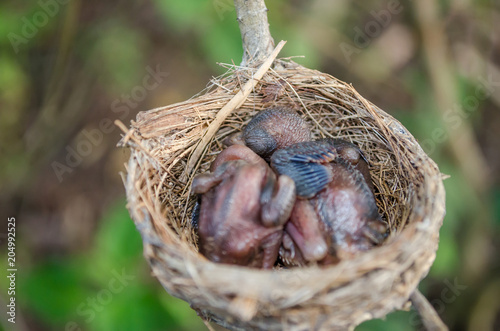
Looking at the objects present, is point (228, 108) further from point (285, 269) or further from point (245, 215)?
point (285, 269)

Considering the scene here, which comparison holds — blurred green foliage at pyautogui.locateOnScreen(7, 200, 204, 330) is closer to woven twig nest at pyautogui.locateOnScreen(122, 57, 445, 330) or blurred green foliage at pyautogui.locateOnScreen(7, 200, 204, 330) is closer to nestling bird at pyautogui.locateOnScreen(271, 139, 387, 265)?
woven twig nest at pyautogui.locateOnScreen(122, 57, 445, 330)

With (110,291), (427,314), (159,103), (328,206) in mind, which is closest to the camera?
(427,314)

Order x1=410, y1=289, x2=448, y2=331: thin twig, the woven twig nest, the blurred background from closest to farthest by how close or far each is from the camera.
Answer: the woven twig nest
x1=410, y1=289, x2=448, y2=331: thin twig
the blurred background

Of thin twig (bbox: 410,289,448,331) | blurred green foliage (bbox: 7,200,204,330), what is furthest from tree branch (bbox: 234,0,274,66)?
thin twig (bbox: 410,289,448,331)

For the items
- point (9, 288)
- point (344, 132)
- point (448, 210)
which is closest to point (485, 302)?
point (448, 210)

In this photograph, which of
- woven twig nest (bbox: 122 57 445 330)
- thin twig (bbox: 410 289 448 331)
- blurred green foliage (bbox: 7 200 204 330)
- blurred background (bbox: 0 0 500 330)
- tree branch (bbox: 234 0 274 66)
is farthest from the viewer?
blurred background (bbox: 0 0 500 330)

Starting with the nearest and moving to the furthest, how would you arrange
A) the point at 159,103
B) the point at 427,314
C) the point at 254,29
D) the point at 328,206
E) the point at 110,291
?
the point at 427,314 → the point at 328,206 → the point at 254,29 → the point at 110,291 → the point at 159,103

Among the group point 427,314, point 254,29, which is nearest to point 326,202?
point 427,314

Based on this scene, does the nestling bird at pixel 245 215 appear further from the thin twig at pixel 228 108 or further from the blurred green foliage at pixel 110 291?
the blurred green foliage at pixel 110 291
